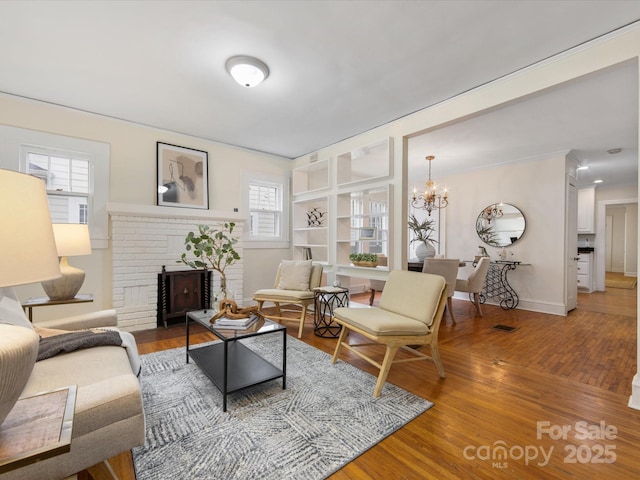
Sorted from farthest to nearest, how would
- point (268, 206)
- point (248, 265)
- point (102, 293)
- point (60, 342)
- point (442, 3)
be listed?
point (268, 206), point (248, 265), point (102, 293), point (442, 3), point (60, 342)

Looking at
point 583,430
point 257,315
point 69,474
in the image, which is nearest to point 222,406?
point 257,315

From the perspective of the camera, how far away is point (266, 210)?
5039 millimetres

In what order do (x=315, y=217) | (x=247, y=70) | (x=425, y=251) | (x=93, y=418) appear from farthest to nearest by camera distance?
(x=315, y=217), (x=425, y=251), (x=247, y=70), (x=93, y=418)

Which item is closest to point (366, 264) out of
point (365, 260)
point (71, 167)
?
point (365, 260)

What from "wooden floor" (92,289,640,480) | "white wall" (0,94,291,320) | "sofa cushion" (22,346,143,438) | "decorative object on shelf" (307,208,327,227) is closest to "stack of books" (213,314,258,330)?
"sofa cushion" (22,346,143,438)

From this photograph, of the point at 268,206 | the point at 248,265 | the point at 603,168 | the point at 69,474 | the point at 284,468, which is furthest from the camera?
the point at 603,168

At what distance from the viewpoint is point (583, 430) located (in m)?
1.76

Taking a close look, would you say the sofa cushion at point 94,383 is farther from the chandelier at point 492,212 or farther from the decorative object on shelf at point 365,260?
the chandelier at point 492,212

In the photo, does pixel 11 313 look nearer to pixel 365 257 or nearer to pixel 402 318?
pixel 402 318

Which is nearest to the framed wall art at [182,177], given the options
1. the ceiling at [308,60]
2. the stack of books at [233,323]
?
the ceiling at [308,60]

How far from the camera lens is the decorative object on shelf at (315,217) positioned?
527 cm

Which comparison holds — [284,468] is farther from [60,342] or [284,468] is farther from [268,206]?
[268,206]

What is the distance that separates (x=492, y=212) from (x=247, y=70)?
4923 millimetres

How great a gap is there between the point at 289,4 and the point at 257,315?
89.0 inches
